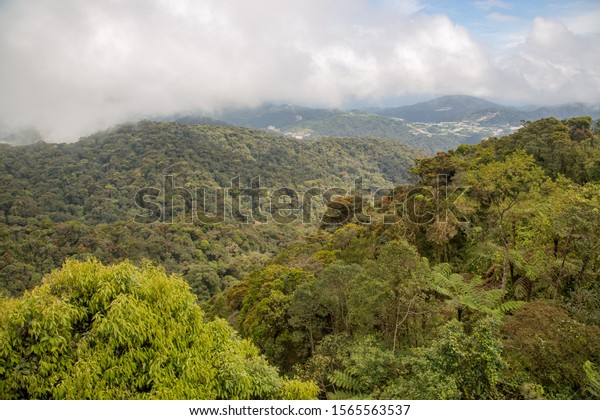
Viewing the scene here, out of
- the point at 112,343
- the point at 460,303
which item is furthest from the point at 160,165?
the point at 112,343

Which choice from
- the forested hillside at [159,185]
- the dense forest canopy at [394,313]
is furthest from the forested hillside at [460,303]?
the forested hillside at [159,185]

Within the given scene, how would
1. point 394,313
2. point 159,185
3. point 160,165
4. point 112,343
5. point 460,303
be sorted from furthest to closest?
point 160,165
point 159,185
point 394,313
point 460,303
point 112,343

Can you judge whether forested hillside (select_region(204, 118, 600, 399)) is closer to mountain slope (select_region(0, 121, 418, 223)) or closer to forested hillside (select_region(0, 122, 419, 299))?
forested hillside (select_region(0, 122, 419, 299))

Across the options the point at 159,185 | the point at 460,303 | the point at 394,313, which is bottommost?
the point at 394,313

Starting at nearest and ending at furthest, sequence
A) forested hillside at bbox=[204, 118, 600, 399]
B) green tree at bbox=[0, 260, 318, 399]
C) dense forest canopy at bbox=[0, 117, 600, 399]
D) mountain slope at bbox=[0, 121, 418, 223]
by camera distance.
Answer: green tree at bbox=[0, 260, 318, 399] < dense forest canopy at bbox=[0, 117, 600, 399] < forested hillside at bbox=[204, 118, 600, 399] < mountain slope at bbox=[0, 121, 418, 223]

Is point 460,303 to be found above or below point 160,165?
below

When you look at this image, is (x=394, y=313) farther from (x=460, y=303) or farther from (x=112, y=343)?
(x=112, y=343)

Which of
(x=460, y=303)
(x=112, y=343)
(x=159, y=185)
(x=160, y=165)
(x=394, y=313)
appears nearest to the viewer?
(x=112, y=343)

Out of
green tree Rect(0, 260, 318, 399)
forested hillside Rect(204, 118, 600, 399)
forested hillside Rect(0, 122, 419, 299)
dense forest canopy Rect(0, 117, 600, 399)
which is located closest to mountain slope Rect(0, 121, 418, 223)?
forested hillside Rect(0, 122, 419, 299)

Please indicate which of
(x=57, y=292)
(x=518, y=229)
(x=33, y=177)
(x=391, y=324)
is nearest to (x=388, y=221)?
(x=518, y=229)

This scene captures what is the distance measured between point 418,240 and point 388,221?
114 inches

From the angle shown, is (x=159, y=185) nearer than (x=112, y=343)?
No

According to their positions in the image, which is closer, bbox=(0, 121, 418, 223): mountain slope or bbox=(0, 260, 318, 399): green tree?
bbox=(0, 260, 318, 399): green tree

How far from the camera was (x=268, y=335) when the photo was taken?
49.8 ft
